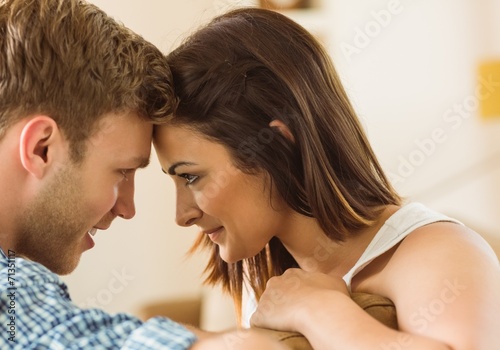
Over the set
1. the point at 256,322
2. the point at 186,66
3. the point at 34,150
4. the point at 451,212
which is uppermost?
the point at 186,66

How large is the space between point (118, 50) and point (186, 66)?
0.19 meters

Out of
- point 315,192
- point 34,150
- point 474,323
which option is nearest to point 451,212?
point 315,192

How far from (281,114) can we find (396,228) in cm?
33

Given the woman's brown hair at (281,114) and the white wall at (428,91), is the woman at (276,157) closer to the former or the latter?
the woman's brown hair at (281,114)

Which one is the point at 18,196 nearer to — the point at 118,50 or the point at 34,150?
the point at 34,150

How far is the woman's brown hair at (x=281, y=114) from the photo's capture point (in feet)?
4.89

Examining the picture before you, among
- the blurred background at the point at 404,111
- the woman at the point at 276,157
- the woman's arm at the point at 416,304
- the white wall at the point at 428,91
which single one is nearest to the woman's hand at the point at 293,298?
the woman's arm at the point at 416,304

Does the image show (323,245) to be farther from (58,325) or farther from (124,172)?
(58,325)

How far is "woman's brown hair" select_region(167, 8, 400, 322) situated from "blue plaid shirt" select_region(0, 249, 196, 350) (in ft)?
2.01

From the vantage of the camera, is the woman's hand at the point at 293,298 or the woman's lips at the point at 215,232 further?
the woman's lips at the point at 215,232

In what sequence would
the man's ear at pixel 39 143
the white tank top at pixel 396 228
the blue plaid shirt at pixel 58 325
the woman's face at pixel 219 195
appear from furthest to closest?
the woman's face at pixel 219 195 → the white tank top at pixel 396 228 → the man's ear at pixel 39 143 → the blue plaid shirt at pixel 58 325

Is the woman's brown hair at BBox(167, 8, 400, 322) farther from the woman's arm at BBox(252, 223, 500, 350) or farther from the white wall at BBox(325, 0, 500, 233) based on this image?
the white wall at BBox(325, 0, 500, 233)

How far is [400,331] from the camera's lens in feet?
3.68

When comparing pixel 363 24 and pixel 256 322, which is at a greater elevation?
pixel 363 24
